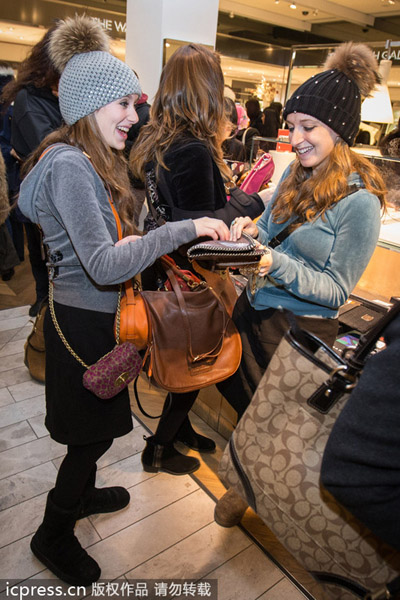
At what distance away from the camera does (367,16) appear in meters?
11.7

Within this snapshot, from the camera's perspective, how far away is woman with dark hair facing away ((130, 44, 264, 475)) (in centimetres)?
181

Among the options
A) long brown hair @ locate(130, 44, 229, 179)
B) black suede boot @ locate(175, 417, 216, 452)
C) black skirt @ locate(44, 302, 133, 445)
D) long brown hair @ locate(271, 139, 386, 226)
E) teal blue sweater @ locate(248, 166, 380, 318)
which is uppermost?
long brown hair @ locate(130, 44, 229, 179)

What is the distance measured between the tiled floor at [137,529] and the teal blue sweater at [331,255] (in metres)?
1.15

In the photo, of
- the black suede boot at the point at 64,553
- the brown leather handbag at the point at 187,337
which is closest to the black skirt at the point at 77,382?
the brown leather handbag at the point at 187,337

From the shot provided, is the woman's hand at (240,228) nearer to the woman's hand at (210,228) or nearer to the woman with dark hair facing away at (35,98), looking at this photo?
the woman's hand at (210,228)

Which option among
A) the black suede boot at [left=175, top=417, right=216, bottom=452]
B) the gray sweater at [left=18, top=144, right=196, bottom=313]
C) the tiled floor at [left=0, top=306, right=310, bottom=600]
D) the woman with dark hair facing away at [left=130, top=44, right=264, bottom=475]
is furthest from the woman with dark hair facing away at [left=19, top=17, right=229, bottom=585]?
the black suede boot at [left=175, top=417, right=216, bottom=452]

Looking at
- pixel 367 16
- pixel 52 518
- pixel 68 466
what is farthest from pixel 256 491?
pixel 367 16

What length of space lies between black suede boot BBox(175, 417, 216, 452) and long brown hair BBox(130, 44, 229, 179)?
4.73 ft

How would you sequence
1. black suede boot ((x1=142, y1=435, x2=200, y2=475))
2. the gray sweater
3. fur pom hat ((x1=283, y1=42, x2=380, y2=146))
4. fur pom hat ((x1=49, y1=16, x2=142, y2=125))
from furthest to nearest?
black suede boot ((x1=142, y1=435, x2=200, y2=475)), fur pom hat ((x1=283, y1=42, x2=380, y2=146)), fur pom hat ((x1=49, y1=16, x2=142, y2=125)), the gray sweater

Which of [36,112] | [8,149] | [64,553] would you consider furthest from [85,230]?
[8,149]

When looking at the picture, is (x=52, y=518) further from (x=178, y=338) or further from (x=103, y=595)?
(x=178, y=338)

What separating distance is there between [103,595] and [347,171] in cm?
184

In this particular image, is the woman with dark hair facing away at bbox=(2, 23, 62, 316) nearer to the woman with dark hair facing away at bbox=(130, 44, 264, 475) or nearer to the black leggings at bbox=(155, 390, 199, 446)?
the woman with dark hair facing away at bbox=(130, 44, 264, 475)

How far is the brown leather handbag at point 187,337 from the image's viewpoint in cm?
157
